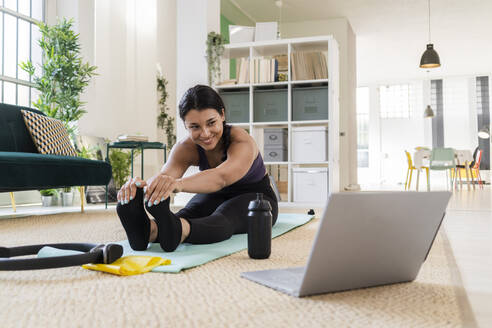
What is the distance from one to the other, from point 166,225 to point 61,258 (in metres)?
0.34

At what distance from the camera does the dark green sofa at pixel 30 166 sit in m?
2.40

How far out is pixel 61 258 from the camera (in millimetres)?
1195

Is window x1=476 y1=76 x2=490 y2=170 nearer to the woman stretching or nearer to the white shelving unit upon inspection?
the white shelving unit

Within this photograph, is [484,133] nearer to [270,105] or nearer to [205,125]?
[270,105]

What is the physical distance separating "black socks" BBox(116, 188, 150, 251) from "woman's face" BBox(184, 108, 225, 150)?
0.43 metres

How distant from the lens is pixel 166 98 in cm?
627

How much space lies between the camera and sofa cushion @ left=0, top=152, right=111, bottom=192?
2.38 m

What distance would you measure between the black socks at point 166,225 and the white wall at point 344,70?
6116 millimetres

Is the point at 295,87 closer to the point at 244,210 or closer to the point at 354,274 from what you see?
the point at 244,210

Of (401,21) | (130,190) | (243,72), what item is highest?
(401,21)

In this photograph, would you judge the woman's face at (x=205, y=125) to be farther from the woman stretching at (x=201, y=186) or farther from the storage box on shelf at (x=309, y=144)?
the storage box on shelf at (x=309, y=144)

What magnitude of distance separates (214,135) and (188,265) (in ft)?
2.19

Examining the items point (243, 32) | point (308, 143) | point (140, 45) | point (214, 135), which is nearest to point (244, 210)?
point (214, 135)

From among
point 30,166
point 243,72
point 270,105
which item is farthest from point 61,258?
point 243,72
